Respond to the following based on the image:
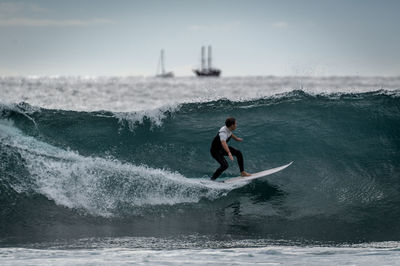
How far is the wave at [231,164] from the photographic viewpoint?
8734 mm

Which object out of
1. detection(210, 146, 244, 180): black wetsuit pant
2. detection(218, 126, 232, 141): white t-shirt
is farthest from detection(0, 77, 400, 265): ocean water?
detection(218, 126, 232, 141): white t-shirt

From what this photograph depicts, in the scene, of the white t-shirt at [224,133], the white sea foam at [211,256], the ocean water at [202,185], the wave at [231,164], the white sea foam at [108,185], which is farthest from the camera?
the white t-shirt at [224,133]

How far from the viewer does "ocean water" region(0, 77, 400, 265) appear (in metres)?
6.97

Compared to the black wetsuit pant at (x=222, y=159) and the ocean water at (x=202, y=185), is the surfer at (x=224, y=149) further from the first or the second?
the ocean water at (x=202, y=185)

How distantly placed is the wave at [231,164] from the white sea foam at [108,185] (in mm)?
21

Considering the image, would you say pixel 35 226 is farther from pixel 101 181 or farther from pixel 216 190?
pixel 216 190

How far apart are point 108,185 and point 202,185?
1820mm

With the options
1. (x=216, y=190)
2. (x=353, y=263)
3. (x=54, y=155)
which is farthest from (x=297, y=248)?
(x=54, y=155)

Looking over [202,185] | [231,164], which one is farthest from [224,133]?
[231,164]

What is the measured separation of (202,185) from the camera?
952 cm

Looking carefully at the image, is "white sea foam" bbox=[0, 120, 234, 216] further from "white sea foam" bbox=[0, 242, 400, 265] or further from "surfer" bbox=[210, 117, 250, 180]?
"white sea foam" bbox=[0, 242, 400, 265]

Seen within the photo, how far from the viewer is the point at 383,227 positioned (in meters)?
8.16

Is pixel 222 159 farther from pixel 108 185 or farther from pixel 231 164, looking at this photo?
pixel 108 185

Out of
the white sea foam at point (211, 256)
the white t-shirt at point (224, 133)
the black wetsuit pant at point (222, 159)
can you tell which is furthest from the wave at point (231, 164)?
the white sea foam at point (211, 256)
